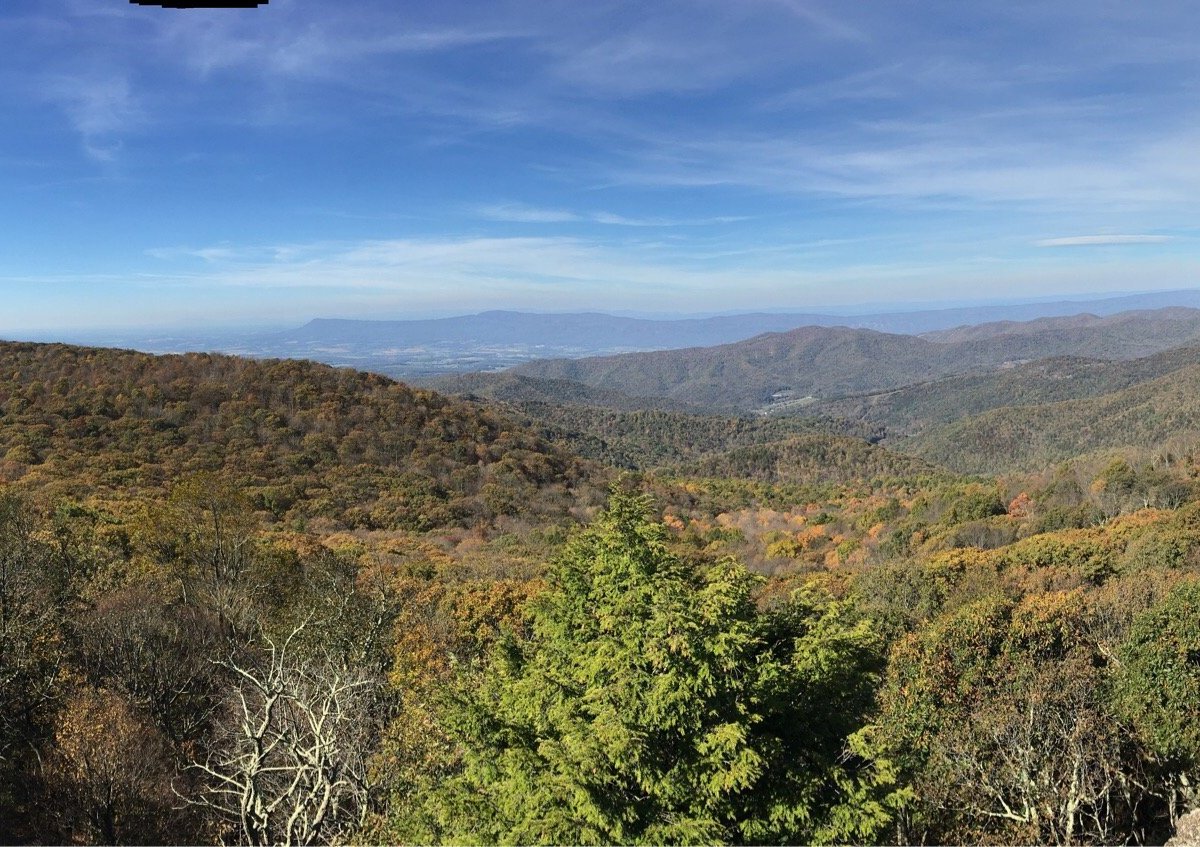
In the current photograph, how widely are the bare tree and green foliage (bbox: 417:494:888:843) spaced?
176 centimetres

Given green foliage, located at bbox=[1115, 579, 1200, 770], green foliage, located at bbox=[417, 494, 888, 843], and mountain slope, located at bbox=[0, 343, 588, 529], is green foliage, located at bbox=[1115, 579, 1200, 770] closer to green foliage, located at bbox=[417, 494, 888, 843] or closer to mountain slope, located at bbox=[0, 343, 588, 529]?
green foliage, located at bbox=[417, 494, 888, 843]

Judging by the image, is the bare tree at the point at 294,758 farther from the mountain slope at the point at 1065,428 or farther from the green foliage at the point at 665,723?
the mountain slope at the point at 1065,428

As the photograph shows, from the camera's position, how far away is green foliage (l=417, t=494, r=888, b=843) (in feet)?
21.4

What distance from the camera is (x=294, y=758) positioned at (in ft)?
26.2

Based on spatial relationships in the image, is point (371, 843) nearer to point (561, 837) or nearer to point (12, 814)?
point (561, 837)

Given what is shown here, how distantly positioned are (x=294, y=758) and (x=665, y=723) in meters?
4.51

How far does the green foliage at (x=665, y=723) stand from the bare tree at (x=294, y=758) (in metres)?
1.76

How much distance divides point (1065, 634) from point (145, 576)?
71.2ft

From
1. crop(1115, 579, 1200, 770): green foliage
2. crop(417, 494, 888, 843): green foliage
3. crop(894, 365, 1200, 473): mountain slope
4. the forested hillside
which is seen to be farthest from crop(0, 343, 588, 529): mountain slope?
crop(894, 365, 1200, 473): mountain slope

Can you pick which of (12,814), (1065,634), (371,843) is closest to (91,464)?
(12,814)

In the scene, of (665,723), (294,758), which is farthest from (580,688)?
(294,758)

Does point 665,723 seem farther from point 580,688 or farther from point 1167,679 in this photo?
point 1167,679

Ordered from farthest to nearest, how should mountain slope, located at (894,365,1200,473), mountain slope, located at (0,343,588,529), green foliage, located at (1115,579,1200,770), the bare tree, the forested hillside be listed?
mountain slope, located at (894,365,1200,473)
mountain slope, located at (0,343,588,529)
green foliage, located at (1115,579,1200,770)
the bare tree
the forested hillside

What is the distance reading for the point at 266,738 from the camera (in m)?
11.5
